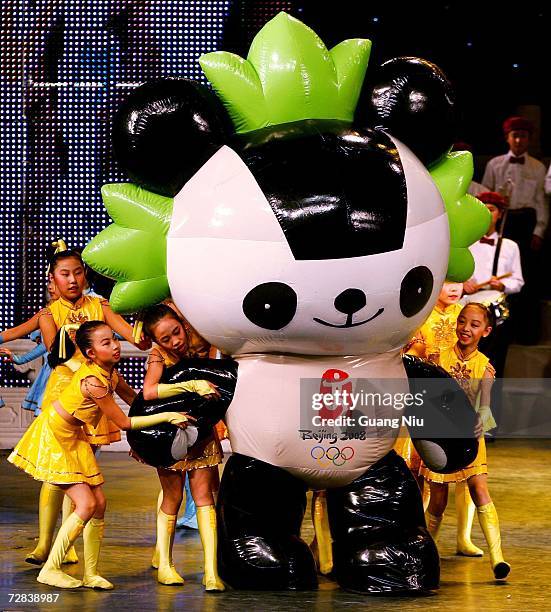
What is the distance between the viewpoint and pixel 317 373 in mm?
4879

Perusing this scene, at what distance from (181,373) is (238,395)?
24cm

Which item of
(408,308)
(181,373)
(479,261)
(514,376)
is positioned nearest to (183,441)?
(181,373)

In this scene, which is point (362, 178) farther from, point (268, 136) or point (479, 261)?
point (479, 261)

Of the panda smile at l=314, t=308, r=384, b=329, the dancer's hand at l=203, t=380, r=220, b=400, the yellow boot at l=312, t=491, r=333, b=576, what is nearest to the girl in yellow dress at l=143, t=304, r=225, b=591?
the dancer's hand at l=203, t=380, r=220, b=400

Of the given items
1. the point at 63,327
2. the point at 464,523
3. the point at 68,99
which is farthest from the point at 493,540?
the point at 68,99

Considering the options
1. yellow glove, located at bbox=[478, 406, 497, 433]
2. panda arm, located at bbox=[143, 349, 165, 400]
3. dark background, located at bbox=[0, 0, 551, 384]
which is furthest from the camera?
dark background, located at bbox=[0, 0, 551, 384]

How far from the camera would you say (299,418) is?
4836mm

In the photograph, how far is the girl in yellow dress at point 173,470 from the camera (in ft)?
16.6

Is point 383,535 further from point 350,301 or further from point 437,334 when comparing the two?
→ point 437,334

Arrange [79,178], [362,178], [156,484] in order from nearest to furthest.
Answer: [362,178]
[156,484]
[79,178]

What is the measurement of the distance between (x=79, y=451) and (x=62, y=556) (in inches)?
16.1

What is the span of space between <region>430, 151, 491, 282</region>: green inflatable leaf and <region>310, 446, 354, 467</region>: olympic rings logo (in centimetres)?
85

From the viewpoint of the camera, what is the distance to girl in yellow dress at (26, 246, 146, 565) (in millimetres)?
5484

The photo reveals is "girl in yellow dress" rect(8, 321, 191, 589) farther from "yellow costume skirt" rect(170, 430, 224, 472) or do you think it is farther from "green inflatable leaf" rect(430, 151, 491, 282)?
"green inflatable leaf" rect(430, 151, 491, 282)
